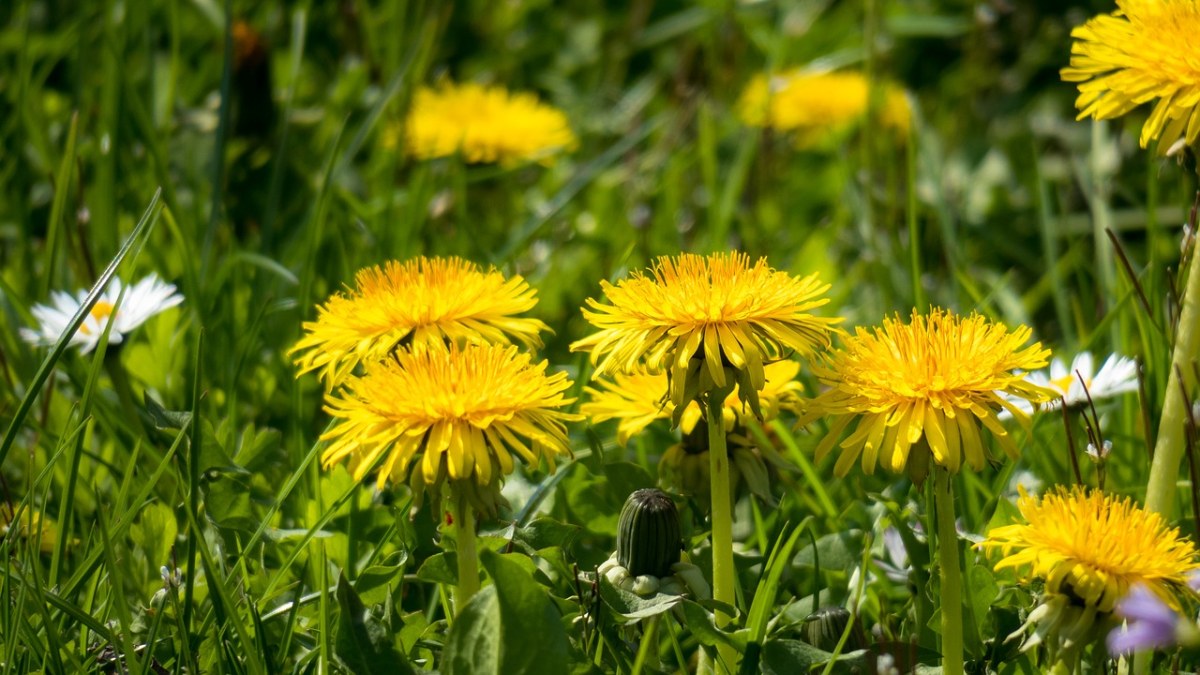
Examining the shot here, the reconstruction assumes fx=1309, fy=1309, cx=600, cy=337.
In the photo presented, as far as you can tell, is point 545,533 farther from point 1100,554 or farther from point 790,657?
point 1100,554

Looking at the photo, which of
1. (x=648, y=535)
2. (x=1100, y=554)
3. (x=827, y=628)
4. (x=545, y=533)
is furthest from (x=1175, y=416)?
(x=545, y=533)

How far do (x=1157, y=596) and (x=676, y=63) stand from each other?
306cm

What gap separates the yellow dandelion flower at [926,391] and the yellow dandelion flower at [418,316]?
1.15 ft

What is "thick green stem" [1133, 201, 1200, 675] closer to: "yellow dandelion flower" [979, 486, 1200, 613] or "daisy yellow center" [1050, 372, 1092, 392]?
"yellow dandelion flower" [979, 486, 1200, 613]

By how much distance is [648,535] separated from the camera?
1.30m

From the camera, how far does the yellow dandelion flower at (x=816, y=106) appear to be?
3482mm

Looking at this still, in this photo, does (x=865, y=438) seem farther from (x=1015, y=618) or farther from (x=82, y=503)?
(x=82, y=503)

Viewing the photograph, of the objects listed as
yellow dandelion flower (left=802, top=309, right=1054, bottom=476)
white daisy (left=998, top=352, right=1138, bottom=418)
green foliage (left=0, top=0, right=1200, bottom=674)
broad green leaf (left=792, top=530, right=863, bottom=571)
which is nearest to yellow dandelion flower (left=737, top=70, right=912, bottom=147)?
green foliage (left=0, top=0, right=1200, bottom=674)

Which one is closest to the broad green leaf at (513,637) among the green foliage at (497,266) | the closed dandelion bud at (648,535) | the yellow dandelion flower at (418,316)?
the green foliage at (497,266)

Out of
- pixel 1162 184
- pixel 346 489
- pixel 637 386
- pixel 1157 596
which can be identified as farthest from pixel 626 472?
pixel 1162 184

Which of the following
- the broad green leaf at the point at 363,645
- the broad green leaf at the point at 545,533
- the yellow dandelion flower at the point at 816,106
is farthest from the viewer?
the yellow dandelion flower at the point at 816,106

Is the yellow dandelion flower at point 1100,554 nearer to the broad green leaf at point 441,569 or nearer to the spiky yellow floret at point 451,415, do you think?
the spiky yellow floret at point 451,415

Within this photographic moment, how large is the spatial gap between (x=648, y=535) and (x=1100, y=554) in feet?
1.39

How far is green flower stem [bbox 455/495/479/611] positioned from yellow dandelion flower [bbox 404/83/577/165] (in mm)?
1809
